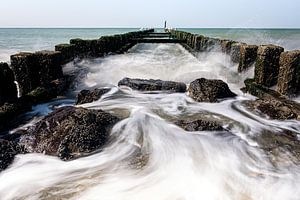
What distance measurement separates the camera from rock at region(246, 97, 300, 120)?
17.9 feet

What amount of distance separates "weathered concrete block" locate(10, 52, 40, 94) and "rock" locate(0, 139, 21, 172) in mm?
2613

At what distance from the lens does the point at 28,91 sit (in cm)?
684

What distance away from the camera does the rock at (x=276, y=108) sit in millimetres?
5461

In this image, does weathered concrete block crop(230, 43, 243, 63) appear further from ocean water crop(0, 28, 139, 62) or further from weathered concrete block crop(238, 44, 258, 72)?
ocean water crop(0, 28, 139, 62)

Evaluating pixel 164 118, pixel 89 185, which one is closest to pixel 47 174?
pixel 89 185

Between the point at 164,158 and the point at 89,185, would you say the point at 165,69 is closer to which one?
the point at 164,158

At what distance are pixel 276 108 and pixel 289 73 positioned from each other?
101cm

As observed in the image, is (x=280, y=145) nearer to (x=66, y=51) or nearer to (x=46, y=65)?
(x=46, y=65)

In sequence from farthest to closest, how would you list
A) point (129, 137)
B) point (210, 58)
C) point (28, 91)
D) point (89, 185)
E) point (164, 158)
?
point (210, 58) < point (28, 91) < point (129, 137) < point (164, 158) < point (89, 185)

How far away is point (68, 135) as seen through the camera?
4277 millimetres

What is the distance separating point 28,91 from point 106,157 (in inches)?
135

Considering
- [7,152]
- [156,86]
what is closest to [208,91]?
[156,86]

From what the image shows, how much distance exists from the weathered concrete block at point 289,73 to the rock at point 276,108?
43 centimetres

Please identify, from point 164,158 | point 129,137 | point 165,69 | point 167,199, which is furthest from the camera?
point 165,69
